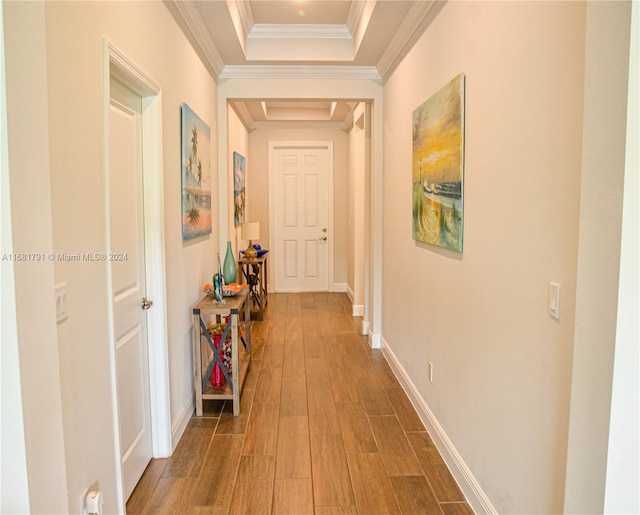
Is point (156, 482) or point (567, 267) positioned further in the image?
point (156, 482)

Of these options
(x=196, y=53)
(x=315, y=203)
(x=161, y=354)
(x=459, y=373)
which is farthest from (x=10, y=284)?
(x=315, y=203)

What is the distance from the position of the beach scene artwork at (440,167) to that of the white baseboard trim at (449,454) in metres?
1.03

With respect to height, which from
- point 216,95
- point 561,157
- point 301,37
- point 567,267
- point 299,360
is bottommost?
point 299,360

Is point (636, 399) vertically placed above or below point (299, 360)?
above

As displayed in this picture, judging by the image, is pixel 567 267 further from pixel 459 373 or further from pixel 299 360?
pixel 299 360

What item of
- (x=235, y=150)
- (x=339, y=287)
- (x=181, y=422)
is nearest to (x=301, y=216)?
(x=339, y=287)

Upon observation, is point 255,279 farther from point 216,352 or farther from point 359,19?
point 359,19

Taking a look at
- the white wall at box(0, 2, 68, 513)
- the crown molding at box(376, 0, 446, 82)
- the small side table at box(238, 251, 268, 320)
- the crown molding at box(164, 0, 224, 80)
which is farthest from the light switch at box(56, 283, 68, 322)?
the small side table at box(238, 251, 268, 320)

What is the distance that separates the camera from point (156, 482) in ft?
7.75

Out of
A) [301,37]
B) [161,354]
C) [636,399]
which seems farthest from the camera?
[301,37]

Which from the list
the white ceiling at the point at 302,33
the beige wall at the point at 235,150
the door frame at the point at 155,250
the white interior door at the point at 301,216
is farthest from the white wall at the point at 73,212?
the white interior door at the point at 301,216

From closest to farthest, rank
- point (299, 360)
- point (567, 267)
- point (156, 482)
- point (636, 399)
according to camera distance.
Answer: point (636, 399) → point (567, 267) → point (156, 482) → point (299, 360)

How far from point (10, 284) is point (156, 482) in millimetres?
1740

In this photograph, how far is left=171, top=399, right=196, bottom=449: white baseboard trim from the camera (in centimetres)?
273
